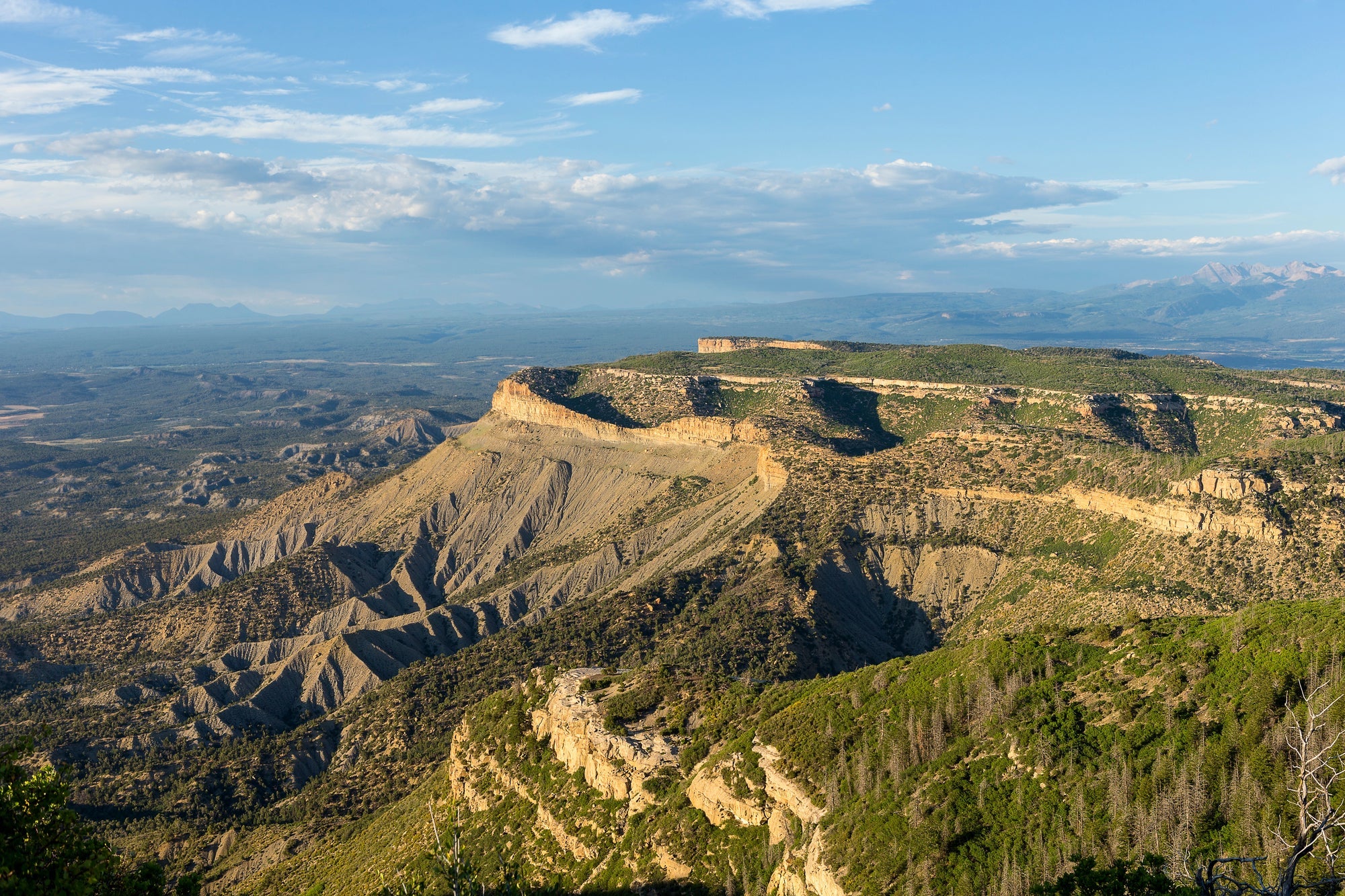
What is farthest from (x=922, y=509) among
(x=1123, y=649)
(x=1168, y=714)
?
(x=1168, y=714)

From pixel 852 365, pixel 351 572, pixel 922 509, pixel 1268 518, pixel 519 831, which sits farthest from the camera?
pixel 852 365

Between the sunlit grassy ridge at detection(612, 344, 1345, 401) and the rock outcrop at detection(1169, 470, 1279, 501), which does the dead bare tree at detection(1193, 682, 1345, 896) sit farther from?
the sunlit grassy ridge at detection(612, 344, 1345, 401)

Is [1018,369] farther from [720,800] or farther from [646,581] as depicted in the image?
[720,800]

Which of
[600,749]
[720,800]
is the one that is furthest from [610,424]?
[720,800]

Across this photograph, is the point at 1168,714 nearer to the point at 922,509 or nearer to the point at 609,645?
the point at 609,645

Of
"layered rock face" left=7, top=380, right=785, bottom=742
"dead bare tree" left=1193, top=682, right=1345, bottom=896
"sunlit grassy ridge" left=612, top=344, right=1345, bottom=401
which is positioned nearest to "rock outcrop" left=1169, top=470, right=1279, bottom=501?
"layered rock face" left=7, top=380, right=785, bottom=742

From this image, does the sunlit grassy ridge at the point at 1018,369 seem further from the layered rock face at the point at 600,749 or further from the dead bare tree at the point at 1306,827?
the dead bare tree at the point at 1306,827

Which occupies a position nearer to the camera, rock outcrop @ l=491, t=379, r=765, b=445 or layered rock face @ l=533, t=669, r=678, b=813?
layered rock face @ l=533, t=669, r=678, b=813
